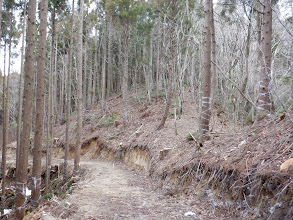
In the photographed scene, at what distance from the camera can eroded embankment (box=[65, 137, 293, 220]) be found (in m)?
3.29

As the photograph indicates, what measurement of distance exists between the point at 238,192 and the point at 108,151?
473 inches

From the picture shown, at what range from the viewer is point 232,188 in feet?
14.3

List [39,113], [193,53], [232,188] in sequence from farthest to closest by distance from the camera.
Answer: [193,53], [39,113], [232,188]

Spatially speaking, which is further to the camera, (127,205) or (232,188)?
(127,205)

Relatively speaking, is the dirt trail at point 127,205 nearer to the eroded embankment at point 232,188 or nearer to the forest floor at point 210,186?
the forest floor at point 210,186

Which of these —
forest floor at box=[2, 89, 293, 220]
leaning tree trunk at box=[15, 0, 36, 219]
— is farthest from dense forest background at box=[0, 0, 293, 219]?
forest floor at box=[2, 89, 293, 220]

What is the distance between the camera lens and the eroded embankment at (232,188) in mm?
3289

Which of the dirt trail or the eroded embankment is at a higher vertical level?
the eroded embankment

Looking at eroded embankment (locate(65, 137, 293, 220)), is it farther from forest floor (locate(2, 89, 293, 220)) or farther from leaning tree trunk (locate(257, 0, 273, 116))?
leaning tree trunk (locate(257, 0, 273, 116))

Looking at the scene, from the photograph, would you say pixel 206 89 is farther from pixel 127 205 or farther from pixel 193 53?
pixel 193 53

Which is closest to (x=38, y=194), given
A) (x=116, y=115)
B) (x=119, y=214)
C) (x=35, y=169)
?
(x=35, y=169)

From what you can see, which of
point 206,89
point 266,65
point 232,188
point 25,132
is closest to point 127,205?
point 232,188

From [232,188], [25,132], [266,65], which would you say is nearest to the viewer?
[232,188]

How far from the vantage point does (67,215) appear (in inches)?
191
